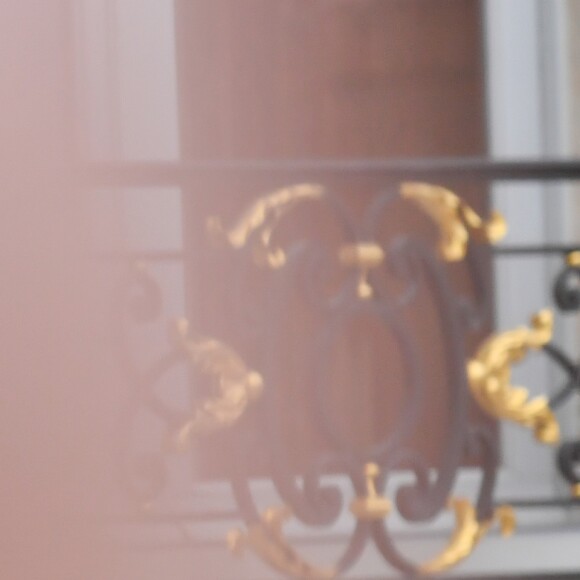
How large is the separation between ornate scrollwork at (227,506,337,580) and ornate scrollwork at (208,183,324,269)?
450 millimetres

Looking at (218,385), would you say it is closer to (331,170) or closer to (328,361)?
(328,361)

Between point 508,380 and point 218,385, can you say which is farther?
point 508,380

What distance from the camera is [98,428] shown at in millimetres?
927

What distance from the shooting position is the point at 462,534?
76.3 inches

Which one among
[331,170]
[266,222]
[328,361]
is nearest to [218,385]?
[328,361]

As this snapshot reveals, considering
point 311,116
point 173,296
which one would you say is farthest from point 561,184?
point 173,296

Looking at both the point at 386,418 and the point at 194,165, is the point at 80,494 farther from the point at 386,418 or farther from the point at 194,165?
the point at 386,418

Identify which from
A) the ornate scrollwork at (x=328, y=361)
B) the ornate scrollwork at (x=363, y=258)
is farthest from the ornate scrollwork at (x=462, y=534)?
the ornate scrollwork at (x=363, y=258)

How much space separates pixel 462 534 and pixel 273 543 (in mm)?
348

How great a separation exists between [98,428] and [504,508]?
1.24 meters

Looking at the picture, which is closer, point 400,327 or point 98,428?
point 98,428

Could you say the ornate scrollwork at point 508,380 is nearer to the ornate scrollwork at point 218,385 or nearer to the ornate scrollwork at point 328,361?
the ornate scrollwork at point 328,361

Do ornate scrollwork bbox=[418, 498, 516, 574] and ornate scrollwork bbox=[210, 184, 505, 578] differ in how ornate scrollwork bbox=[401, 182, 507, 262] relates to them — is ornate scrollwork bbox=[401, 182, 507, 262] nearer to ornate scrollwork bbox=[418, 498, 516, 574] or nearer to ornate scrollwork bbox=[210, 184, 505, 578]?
ornate scrollwork bbox=[210, 184, 505, 578]

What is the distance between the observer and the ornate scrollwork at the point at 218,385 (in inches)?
73.1
